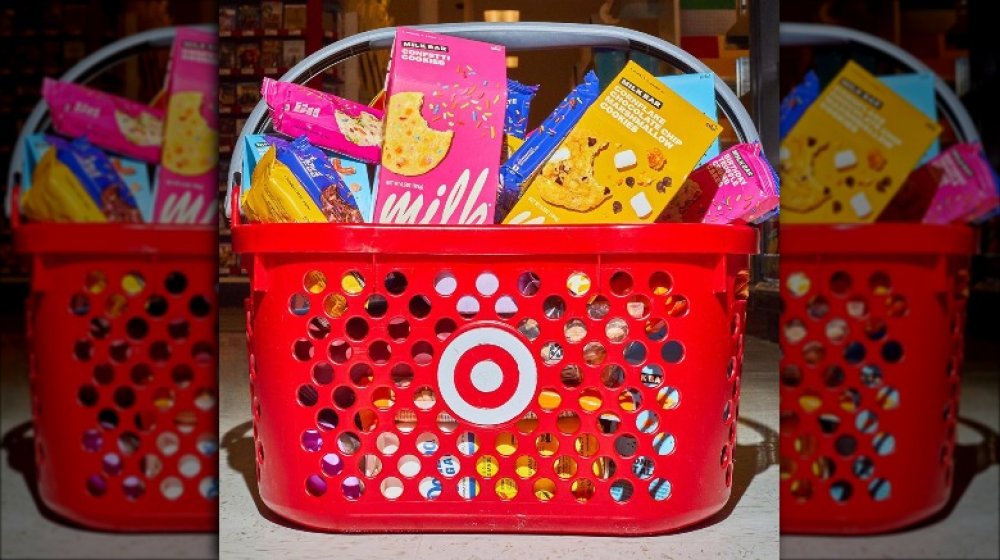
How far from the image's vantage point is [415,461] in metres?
0.98

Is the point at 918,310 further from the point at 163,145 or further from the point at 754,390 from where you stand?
the point at 163,145

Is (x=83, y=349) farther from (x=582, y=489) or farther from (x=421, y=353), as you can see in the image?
(x=582, y=489)

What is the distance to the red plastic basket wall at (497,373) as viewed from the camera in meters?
0.93

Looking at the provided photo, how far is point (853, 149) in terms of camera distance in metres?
1.10

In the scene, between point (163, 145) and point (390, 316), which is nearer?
point (390, 316)

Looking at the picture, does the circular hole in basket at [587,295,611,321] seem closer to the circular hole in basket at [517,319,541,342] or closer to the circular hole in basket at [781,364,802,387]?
the circular hole in basket at [517,319,541,342]

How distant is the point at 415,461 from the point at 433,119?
0.38 meters

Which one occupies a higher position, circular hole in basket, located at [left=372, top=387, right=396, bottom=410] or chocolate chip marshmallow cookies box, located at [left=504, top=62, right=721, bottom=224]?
chocolate chip marshmallow cookies box, located at [left=504, top=62, right=721, bottom=224]

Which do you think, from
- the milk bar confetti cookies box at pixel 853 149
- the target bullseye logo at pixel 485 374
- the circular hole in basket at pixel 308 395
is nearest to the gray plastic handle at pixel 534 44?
the milk bar confetti cookies box at pixel 853 149

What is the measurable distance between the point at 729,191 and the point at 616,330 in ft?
0.66

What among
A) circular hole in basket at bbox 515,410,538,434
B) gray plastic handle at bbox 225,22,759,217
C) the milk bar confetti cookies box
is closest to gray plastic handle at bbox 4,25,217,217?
gray plastic handle at bbox 225,22,759,217

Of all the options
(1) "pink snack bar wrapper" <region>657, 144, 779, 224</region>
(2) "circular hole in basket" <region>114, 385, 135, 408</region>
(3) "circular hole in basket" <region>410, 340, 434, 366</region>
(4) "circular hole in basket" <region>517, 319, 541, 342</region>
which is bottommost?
(2) "circular hole in basket" <region>114, 385, 135, 408</region>

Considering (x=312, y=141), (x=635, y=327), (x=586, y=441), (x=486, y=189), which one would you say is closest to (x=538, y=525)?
(x=586, y=441)

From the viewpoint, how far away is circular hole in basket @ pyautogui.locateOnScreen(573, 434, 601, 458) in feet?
3.23
